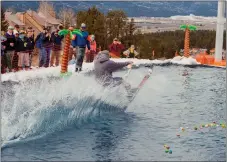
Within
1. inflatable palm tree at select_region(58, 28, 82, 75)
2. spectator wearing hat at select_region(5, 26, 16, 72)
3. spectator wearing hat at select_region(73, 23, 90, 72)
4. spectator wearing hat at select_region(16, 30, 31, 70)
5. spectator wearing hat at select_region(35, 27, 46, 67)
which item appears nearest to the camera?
spectator wearing hat at select_region(5, 26, 16, 72)

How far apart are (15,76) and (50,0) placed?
5978 cm

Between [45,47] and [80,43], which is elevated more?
[80,43]

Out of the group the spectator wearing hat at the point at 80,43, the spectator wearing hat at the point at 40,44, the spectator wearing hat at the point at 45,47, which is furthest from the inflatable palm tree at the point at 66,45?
the spectator wearing hat at the point at 40,44

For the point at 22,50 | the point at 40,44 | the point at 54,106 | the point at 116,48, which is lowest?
the point at 54,106

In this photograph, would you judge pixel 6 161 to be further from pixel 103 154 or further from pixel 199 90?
pixel 199 90

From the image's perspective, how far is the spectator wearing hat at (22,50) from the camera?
2014 cm

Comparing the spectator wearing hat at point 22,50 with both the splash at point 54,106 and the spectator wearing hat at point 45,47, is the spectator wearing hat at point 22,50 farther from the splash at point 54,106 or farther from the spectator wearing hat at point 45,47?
the splash at point 54,106

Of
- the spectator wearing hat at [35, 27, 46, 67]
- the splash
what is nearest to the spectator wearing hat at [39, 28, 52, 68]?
the spectator wearing hat at [35, 27, 46, 67]

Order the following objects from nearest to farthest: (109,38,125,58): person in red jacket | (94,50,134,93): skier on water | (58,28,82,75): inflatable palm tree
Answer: (94,50,134,93): skier on water, (58,28,82,75): inflatable palm tree, (109,38,125,58): person in red jacket

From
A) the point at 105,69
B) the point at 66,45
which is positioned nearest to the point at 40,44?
the point at 66,45

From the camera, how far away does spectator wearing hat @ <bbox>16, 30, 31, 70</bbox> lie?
2014 centimetres

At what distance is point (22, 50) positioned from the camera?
66.6ft

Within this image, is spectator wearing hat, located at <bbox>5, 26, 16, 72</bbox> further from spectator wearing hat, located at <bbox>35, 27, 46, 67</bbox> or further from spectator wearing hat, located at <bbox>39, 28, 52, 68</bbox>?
spectator wearing hat, located at <bbox>39, 28, 52, 68</bbox>

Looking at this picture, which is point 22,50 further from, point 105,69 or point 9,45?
point 105,69
